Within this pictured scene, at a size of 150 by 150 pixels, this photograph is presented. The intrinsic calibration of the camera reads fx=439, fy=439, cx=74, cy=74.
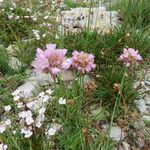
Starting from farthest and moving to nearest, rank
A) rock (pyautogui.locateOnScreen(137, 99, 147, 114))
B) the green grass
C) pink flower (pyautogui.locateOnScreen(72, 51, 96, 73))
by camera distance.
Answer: rock (pyautogui.locateOnScreen(137, 99, 147, 114)) < the green grass < pink flower (pyautogui.locateOnScreen(72, 51, 96, 73))

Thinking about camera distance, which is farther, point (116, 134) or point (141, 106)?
point (141, 106)

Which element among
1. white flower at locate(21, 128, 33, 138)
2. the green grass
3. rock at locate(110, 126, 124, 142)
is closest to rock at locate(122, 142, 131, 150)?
rock at locate(110, 126, 124, 142)

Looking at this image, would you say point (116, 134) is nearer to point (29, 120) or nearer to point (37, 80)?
point (29, 120)

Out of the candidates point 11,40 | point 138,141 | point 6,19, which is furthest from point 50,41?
point 138,141

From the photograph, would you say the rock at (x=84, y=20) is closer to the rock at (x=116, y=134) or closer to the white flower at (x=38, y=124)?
the rock at (x=116, y=134)

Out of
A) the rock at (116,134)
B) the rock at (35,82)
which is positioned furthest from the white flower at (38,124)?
the rock at (35,82)

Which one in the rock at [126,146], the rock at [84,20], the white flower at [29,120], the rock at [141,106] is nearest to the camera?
the white flower at [29,120]

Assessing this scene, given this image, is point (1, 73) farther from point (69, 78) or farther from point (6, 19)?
point (6, 19)

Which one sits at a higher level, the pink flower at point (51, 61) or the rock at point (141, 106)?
the pink flower at point (51, 61)

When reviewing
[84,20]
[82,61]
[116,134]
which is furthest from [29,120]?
[84,20]

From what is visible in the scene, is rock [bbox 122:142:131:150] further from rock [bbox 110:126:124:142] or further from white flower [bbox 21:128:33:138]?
white flower [bbox 21:128:33:138]

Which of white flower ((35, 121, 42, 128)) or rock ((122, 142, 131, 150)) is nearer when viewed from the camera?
white flower ((35, 121, 42, 128))

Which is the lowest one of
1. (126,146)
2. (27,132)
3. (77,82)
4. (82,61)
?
(126,146)
